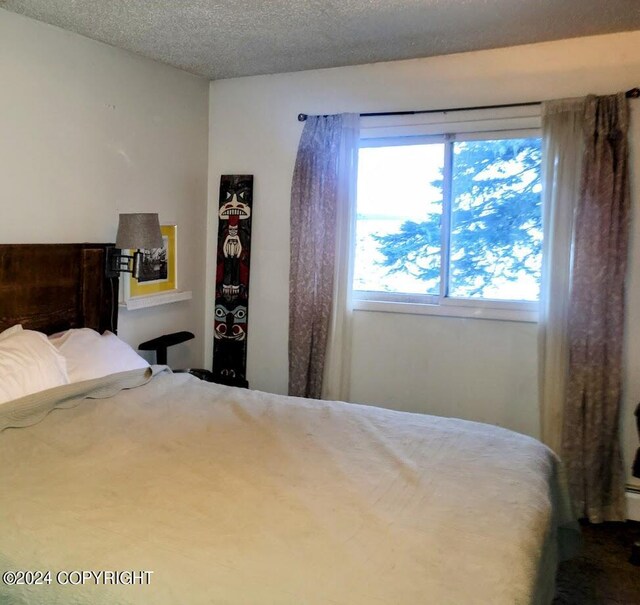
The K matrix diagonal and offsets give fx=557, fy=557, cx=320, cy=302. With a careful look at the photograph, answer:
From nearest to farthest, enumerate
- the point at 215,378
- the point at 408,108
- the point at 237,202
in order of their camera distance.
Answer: the point at 408,108 < the point at 215,378 < the point at 237,202

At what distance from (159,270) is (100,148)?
0.80 metres

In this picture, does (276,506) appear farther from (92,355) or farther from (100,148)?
(100,148)

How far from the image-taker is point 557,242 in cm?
296

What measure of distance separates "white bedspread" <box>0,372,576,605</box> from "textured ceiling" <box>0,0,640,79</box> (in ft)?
5.92

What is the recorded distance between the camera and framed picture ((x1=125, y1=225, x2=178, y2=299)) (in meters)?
3.30

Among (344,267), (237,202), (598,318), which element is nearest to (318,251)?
(344,267)

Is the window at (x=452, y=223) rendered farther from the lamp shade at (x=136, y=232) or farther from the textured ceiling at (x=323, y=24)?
the lamp shade at (x=136, y=232)

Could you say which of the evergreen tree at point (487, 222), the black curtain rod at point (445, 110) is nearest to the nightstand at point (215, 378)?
the evergreen tree at point (487, 222)

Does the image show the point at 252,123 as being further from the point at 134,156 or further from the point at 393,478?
the point at 393,478

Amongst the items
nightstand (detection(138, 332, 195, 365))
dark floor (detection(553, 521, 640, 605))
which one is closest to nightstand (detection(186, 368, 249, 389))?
nightstand (detection(138, 332, 195, 365))

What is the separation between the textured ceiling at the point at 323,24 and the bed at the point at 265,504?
128 centimetres

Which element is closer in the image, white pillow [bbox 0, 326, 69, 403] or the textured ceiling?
white pillow [bbox 0, 326, 69, 403]

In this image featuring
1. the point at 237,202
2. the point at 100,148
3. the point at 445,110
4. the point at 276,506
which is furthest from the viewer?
the point at 237,202

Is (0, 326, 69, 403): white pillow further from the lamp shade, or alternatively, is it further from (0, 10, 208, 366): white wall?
the lamp shade
